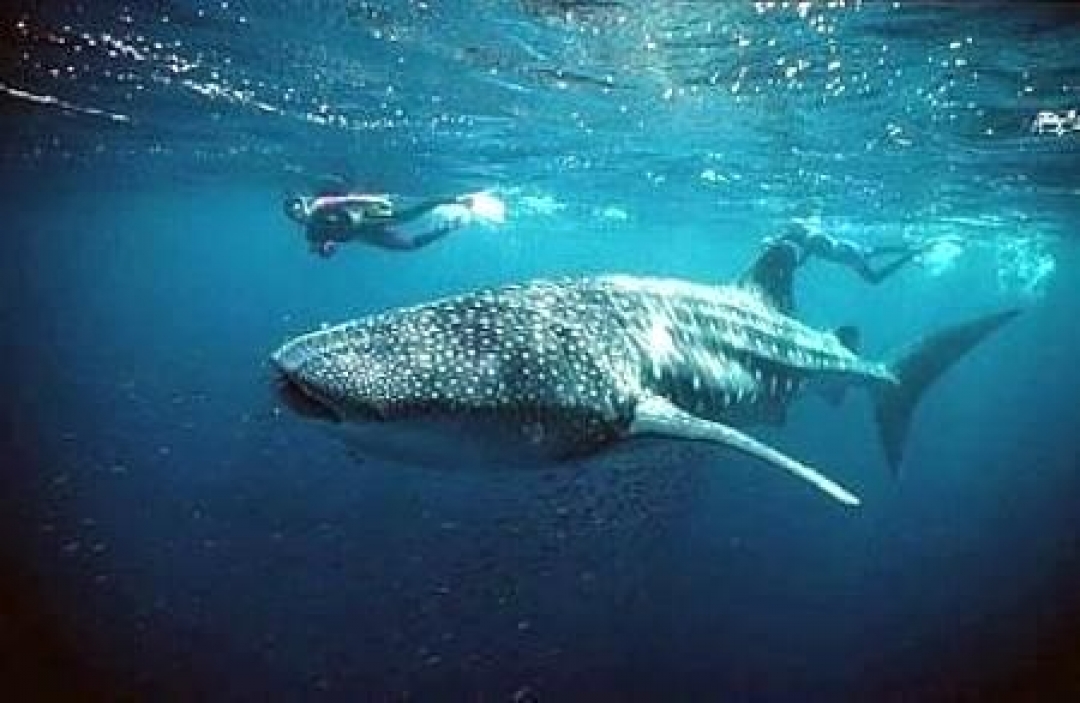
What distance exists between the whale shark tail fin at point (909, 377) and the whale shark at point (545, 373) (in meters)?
2.86

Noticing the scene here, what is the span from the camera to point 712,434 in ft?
20.9

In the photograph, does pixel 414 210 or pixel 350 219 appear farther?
pixel 414 210

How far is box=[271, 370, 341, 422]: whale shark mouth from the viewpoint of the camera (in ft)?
17.6

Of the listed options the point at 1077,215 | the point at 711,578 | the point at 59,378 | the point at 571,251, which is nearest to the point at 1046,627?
the point at 711,578

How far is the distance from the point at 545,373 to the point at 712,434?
1.16 metres

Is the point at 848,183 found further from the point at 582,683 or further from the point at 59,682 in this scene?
the point at 59,682

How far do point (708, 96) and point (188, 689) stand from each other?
38.6ft

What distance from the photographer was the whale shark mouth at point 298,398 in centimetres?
537

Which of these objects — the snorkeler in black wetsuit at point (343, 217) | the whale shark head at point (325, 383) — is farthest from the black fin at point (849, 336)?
the whale shark head at point (325, 383)

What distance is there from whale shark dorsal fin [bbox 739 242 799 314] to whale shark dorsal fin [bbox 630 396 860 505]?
4293 millimetres

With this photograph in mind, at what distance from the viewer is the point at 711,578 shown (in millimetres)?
16594

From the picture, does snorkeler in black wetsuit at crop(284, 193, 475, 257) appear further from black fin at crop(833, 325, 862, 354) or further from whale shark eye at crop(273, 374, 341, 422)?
whale shark eye at crop(273, 374, 341, 422)

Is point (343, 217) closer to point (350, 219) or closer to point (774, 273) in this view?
point (350, 219)

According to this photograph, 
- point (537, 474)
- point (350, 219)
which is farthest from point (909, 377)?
point (350, 219)
